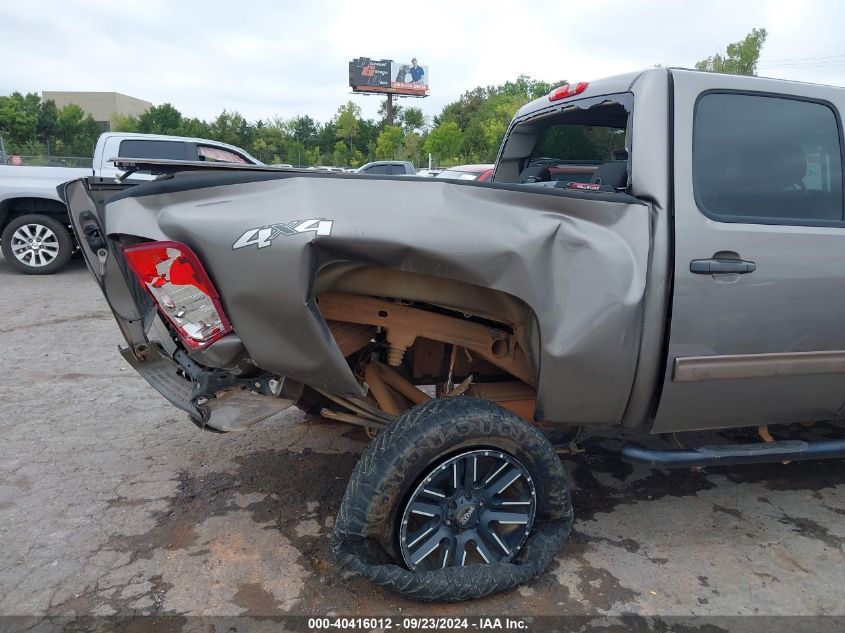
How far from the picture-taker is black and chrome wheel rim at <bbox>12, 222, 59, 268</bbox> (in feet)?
28.9

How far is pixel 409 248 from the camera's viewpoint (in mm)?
2174

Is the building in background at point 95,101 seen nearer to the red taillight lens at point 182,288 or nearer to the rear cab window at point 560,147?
the rear cab window at point 560,147

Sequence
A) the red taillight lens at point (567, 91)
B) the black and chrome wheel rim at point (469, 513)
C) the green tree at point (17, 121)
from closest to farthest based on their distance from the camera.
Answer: the black and chrome wheel rim at point (469, 513)
the red taillight lens at point (567, 91)
the green tree at point (17, 121)

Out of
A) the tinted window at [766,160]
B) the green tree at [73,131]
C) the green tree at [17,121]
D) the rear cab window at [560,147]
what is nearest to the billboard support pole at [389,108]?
the green tree at [73,131]

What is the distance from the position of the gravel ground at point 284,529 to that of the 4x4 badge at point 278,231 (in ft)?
4.63

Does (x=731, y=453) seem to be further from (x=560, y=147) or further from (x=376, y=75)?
(x=376, y=75)

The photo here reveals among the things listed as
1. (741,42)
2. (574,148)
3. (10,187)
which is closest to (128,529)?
(574,148)

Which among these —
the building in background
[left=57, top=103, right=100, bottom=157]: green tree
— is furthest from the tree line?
the building in background

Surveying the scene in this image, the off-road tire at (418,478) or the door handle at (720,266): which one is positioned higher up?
the door handle at (720,266)

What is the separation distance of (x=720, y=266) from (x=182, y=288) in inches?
80.8

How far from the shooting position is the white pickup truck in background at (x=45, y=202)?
855 cm

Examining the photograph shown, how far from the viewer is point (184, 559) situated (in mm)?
2688

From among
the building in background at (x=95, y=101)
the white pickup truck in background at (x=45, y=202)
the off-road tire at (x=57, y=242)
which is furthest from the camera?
the building in background at (x=95, y=101)

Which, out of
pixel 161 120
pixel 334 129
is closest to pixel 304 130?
pixel 334 129
